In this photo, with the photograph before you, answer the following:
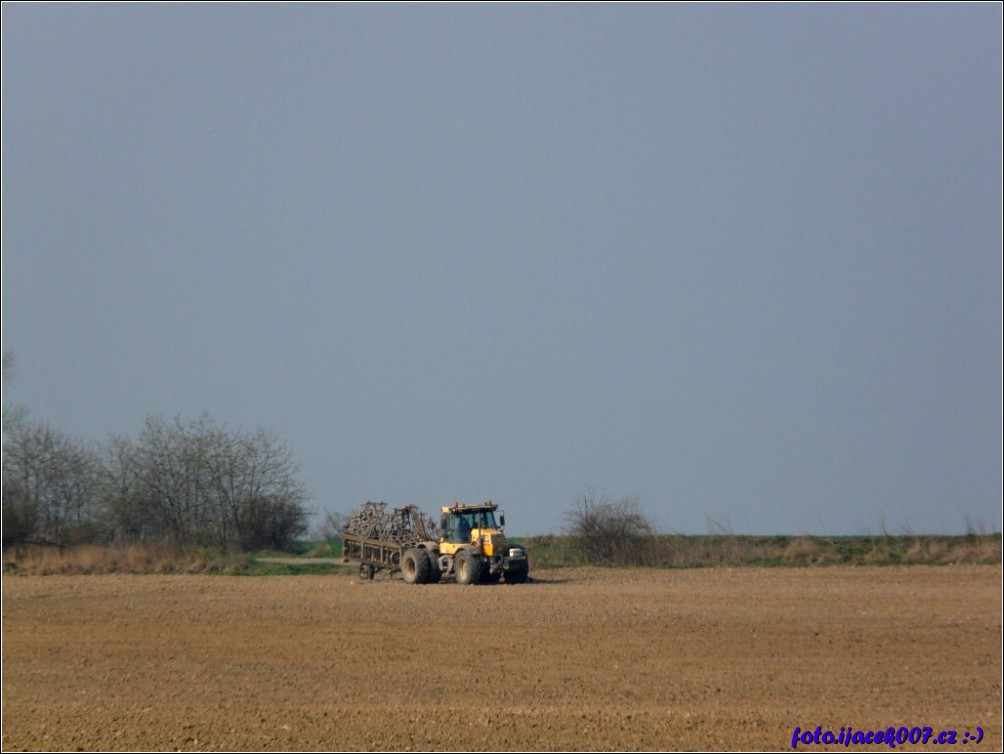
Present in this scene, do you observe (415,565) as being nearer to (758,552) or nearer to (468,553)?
(468,553)

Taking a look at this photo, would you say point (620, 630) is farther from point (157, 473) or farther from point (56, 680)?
point (157, 473)

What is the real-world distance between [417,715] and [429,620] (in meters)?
8.73

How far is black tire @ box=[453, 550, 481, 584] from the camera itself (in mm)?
29797

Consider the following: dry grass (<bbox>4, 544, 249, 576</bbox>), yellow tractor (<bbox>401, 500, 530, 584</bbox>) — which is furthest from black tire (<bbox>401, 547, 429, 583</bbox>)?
dry grass (<bbox>4, 544, 249, 576</bbox>)

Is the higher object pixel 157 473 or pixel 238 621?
pixel 157 473

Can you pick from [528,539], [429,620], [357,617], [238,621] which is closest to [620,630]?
[429,620]

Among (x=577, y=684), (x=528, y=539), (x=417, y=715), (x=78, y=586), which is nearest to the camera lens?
(x=417, y=715)

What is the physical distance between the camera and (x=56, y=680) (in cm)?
1662

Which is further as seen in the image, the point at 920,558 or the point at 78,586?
the point at 920,558

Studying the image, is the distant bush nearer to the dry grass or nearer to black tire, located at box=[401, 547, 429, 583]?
black tire, located at box=[401, 547, 429, 583]

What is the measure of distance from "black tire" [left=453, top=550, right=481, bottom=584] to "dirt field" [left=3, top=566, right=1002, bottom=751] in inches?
33.5

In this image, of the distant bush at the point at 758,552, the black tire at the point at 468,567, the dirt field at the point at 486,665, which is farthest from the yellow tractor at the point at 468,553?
the distant bush at the point at 758,552

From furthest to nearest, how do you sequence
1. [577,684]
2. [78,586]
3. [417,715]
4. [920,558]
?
[920,558] → [78,586] → [577,684] → [417,715]

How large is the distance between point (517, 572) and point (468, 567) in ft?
4.99
